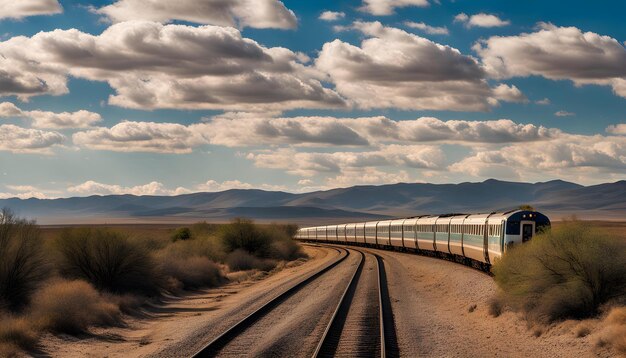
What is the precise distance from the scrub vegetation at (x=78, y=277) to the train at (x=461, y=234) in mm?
12802

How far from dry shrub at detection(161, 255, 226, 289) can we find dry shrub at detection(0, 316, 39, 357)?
51.8 feet

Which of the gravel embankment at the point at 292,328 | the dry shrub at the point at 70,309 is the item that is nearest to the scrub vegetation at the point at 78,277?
the dry shrub at the point at 70,309

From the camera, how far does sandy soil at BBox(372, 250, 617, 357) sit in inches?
736

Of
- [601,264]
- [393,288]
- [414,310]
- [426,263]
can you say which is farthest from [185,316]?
[426,263]

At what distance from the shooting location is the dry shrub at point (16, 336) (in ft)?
61.8

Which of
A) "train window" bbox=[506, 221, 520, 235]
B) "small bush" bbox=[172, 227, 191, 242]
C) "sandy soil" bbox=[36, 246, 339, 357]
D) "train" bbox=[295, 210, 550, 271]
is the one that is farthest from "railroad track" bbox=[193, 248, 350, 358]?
"small bush" bbox=[172, 227, 191, 242]

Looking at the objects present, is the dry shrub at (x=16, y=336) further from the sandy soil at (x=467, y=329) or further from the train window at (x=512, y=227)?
the train window at (x=512, y=227)

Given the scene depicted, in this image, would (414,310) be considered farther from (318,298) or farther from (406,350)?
(406,350)

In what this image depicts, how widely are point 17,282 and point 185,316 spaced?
5.41 m

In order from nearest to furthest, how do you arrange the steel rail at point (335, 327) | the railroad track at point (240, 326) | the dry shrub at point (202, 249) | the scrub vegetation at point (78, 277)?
the steel rail at point (335, 327)
the railroad track at point (240, 326)
the scrub vegetation at point (78, 277)
the dry shrub at point (202, 249)

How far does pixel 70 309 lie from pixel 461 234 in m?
25.7

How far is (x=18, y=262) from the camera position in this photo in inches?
1009

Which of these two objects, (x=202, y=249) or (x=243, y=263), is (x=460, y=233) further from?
(x=202, y=249)

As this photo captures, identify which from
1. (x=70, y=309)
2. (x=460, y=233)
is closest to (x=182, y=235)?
(x=460, y=233)
